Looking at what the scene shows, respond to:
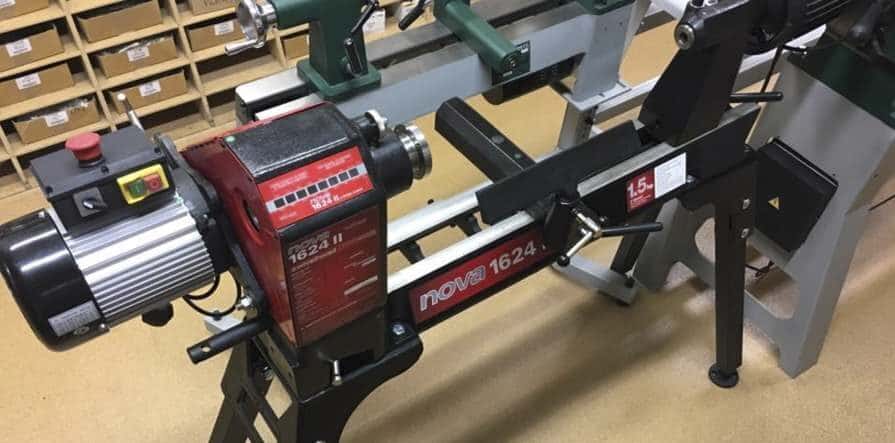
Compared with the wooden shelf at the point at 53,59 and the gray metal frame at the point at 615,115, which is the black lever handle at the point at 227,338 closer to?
the gray metal frame at the point at 615,115

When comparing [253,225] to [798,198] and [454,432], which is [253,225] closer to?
[454,432]

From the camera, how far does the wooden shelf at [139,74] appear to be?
2.54m

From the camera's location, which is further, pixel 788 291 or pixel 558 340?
pixel 788 291

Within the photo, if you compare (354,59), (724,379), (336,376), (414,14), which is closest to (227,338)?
(336,376)

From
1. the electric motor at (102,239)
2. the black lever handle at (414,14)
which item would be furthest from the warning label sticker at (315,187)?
the black lever handle at (414,14)

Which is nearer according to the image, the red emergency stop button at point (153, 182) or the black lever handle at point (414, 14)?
the red emergency stop button at point (153, 182)

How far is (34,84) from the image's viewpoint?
8.07 ft

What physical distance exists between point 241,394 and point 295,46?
1678mm

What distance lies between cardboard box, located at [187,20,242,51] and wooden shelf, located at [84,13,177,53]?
7 cm

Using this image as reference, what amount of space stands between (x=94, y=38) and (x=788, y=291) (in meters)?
2.21

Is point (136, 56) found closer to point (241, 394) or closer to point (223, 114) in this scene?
point (223, 114)

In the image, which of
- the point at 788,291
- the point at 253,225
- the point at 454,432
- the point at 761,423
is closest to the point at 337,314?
the point at 253,225

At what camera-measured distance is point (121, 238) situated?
0.97 meters

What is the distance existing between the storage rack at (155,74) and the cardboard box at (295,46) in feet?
0.06
